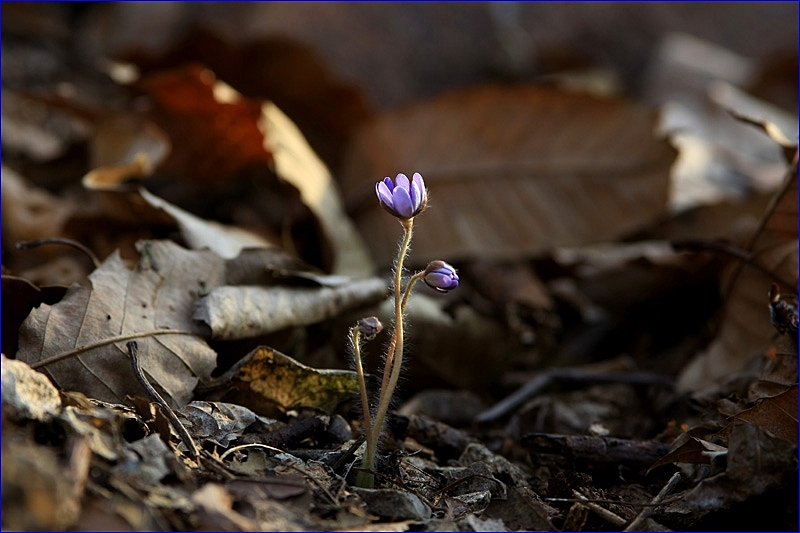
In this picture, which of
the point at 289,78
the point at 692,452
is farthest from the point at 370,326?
the point at 289,78

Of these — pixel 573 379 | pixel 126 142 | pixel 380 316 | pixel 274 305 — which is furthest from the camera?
pixel 126 142

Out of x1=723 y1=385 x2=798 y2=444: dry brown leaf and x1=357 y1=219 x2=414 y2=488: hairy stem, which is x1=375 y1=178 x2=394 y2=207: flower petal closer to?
x1=357 y1=219 x2=414 y2=488: hairy stem

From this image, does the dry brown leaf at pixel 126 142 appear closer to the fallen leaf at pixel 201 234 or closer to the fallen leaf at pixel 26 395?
the fallen leaf at pixel 201 234

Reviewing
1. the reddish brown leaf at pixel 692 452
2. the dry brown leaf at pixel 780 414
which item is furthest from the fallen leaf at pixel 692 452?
the dry brown leaf at pixel 780 414

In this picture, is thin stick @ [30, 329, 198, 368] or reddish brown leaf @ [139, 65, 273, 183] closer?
thin stick @ [30, 329, 198, 368]

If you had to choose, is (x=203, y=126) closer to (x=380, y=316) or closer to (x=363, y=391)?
(x=380, y=316)

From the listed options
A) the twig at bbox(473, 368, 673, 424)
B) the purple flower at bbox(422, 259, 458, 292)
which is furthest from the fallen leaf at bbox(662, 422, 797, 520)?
the twig at bbox(473, 368, 673, 424)
